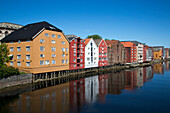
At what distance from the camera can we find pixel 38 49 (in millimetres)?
42938

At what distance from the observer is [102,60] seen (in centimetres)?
7438

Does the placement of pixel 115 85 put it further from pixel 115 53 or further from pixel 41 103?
pixel 115 53

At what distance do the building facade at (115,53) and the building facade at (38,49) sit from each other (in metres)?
36.8

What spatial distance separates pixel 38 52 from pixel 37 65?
4.07 meters

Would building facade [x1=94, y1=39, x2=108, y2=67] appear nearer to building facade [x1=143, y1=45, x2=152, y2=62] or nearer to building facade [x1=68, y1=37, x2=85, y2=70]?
building facade [x1=68, y1=37, x2=85, y2=70]

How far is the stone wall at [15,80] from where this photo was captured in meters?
33.8

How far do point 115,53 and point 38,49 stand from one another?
5358 centimetres

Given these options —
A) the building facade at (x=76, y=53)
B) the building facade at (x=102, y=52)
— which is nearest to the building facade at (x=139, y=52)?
the building facade at (x=102, y=52)

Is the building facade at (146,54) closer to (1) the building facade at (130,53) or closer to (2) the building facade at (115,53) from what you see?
(1) the building facade at (130,53)

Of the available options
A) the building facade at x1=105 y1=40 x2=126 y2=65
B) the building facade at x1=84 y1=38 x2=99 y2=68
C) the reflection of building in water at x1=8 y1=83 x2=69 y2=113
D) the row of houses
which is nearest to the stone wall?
the row of houses

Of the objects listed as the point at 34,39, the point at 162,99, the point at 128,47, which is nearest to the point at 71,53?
the point at 34,39

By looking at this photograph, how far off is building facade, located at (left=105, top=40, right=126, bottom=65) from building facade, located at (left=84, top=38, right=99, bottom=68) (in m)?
12.9

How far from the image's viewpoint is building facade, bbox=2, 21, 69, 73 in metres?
42.1

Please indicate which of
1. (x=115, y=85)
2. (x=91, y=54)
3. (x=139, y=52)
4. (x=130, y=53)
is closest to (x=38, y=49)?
(x=115, y=85)
